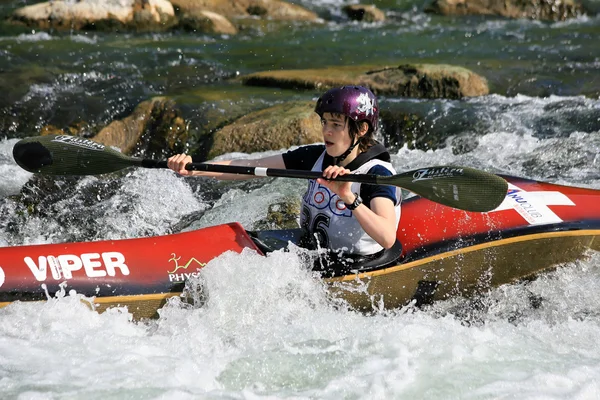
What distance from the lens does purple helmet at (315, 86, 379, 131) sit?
4016 mm

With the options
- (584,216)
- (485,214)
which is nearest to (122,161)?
(485,214)

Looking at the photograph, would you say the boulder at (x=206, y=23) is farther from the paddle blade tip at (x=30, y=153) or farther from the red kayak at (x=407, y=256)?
the red kayak at (x=407, y=256)

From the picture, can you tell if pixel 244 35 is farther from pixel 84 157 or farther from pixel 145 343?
pixel 145 343

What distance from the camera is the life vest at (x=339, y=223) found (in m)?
4.14

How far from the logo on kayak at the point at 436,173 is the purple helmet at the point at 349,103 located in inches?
15.0

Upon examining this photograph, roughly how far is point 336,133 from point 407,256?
0.79m

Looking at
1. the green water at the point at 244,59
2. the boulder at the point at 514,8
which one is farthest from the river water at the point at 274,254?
the boulder at the point at 514,8

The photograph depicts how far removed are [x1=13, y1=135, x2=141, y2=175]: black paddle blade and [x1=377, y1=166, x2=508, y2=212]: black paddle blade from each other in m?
1.69

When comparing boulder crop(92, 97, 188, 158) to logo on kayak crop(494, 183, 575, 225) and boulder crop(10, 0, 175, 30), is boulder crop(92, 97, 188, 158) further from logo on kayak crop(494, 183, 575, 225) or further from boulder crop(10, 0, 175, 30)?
boulder crop(10, 0, 175, 30)

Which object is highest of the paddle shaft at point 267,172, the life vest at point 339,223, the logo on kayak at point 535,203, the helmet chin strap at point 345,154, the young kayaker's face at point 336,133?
the young kayaker's face at point 336,133

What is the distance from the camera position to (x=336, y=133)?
13.4 ft

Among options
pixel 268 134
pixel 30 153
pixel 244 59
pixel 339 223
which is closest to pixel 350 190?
pixel 339 223

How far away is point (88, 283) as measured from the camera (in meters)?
3.93

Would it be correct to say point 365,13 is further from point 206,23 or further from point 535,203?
point 535,203
